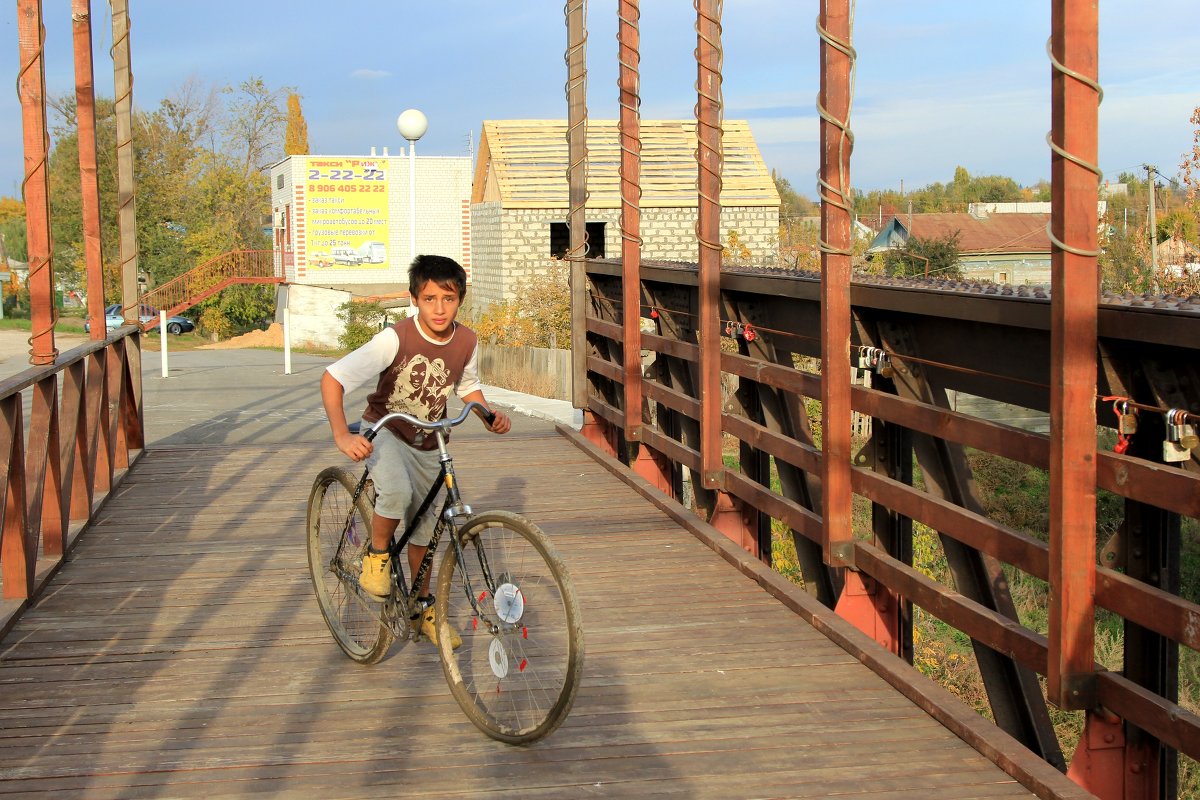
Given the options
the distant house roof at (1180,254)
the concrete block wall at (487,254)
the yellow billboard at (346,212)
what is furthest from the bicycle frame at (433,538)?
the yellow billboard at (346,212)

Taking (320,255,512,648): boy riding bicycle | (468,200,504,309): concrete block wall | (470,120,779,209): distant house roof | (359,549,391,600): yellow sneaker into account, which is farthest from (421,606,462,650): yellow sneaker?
(468,200,504,309): concrete block wall

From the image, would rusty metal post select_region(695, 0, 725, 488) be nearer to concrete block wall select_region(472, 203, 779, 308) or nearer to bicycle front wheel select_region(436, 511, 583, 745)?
bicycle front wheel select_region(436, 511, 583, 745)

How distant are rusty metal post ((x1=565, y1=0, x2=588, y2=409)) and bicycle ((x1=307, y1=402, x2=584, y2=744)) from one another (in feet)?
19.2

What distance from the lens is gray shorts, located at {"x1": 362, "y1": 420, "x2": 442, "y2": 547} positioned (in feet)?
15.7

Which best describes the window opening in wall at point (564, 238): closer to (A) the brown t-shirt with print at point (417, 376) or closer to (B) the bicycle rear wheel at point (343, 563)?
(B) the bicycle rear wheel at point (343, 563)

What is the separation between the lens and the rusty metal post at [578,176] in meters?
10.3

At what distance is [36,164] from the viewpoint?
681 cm

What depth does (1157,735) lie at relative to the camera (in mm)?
3572

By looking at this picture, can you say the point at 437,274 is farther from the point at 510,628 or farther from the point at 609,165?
the point at 609,165

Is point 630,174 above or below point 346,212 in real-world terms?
below

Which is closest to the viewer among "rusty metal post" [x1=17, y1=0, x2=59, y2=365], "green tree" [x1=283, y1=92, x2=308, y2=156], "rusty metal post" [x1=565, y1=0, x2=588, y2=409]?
"rusty metal post" [x1=17, y1=0, x2=59, y2=365]

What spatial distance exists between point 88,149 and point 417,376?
17.6ft

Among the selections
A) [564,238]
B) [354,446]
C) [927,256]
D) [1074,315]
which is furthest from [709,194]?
[927,256]

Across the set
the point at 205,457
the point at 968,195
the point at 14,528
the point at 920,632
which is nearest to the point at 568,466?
the point at 205,457
